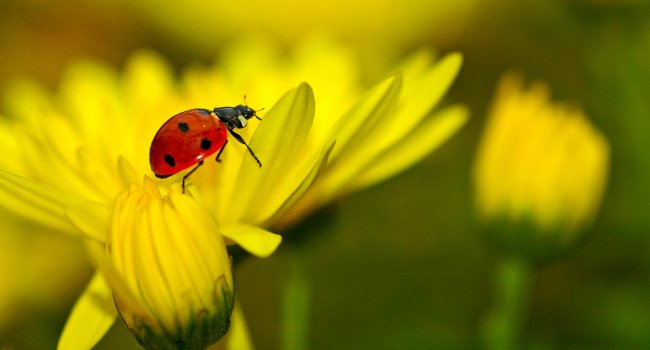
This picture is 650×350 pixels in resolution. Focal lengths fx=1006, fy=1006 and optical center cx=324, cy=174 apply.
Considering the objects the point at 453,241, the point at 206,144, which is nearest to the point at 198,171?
the point at 206,144

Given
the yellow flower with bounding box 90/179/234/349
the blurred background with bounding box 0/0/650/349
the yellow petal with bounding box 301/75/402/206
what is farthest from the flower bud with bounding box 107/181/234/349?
the blurred background with bounding box 0/0/650/349

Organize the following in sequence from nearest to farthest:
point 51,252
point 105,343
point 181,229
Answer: point 181,229 → point 105,343 → point 51,252

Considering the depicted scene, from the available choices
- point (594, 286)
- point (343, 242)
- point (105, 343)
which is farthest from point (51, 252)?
point (594, 286)

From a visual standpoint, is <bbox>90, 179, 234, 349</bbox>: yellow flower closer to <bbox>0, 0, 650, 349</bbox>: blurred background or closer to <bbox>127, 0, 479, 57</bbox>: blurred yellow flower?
<bbox>0, 0, 650, 349</bbox>: blurred background

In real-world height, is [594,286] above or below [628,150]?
below

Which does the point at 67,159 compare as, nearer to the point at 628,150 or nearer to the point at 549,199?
the point at 549,199

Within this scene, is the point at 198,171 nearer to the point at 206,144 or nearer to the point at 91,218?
the point at 206,144

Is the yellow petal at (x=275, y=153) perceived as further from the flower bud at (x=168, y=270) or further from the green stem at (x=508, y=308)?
the green stem at (x=508, y=308)

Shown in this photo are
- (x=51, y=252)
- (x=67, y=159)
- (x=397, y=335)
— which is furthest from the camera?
(x=51, y=252)
